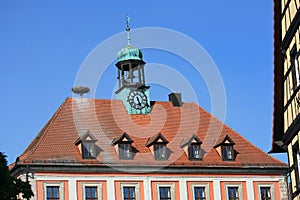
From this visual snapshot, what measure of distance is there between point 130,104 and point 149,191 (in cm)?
912

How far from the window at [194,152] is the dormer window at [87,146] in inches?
298

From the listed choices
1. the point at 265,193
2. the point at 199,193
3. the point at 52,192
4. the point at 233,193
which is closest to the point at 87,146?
the point at 52,192

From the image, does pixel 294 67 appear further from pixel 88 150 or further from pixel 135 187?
pixel 135 187

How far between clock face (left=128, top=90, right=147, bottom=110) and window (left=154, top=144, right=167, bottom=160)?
5675 mm

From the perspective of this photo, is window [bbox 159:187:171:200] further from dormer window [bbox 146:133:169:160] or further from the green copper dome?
the green copper dome

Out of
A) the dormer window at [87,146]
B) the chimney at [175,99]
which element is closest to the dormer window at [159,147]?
the dormer window at [87,146]

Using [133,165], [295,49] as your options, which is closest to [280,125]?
[295,49]

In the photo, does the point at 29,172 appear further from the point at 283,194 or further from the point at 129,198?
the point at 283,194

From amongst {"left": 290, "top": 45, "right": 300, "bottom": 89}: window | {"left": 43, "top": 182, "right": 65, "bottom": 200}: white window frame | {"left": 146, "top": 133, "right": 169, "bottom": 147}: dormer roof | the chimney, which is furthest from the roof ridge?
{"left": 290, "top": 45, "right": 300, "bottom": 89}: window

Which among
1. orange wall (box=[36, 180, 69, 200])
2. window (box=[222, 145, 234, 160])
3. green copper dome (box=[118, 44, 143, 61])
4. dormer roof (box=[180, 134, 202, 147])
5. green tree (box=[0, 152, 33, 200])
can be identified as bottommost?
green tree (box=[0, 152, 33, 200])

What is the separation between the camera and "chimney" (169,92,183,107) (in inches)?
2591

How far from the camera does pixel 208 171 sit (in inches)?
2351

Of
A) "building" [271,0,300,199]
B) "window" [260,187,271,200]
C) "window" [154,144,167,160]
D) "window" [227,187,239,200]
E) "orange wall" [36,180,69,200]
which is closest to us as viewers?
"building" [271,0,300,199]

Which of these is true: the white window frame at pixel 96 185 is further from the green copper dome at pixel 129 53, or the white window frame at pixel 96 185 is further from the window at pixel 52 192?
the green copper dome at pixel 129 53
